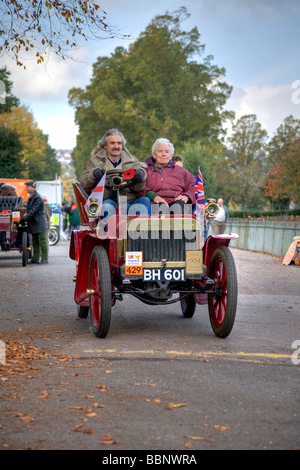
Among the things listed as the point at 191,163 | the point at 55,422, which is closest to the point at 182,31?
the point at 191,163

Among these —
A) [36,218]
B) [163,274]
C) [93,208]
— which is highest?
[93,208]

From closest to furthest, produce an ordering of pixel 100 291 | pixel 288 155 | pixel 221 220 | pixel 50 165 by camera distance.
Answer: pixel 100 291 → pixel 221 220 → pixel 288 155 → pixel 50 165

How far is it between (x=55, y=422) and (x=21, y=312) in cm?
550

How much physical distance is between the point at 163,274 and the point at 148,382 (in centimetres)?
229

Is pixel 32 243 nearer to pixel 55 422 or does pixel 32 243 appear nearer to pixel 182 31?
pixel 55 422

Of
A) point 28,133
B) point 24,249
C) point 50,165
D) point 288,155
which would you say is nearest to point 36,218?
point 24,249

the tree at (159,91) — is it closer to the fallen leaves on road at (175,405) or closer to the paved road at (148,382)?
the paved road at (148,382)

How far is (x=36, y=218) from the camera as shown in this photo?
1970 centimetres

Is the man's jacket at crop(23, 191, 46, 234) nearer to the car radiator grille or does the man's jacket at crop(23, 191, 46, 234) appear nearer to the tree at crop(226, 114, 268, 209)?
the car radiator grille

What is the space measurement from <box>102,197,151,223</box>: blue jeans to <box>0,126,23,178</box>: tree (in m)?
53.3

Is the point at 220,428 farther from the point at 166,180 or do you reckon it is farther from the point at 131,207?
the point at 166,180

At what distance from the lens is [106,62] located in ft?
204

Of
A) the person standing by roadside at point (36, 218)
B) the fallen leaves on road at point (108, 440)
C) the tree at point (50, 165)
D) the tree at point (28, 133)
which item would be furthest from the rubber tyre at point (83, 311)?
the tree at point (50, 165)

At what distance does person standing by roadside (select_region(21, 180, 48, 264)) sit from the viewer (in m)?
19.5
